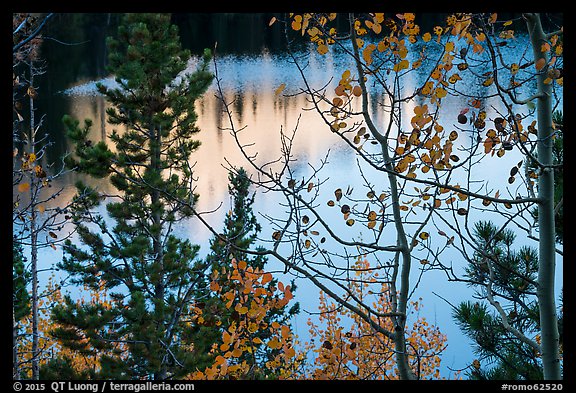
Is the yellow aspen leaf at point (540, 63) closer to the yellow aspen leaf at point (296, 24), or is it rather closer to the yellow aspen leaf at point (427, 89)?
the yellow aspen leaf at point (427, 89)

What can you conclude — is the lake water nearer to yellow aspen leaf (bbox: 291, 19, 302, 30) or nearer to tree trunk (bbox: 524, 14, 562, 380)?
yellow aspen leaf (bbox: 291, 19, 302, 30)

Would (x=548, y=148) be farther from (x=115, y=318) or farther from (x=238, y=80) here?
(x=238, y=80)

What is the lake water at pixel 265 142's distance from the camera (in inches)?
760

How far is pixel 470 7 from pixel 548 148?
0.77m

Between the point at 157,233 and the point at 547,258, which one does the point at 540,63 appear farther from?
the point at 157,233

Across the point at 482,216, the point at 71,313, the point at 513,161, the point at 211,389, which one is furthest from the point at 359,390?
the point at 513,161

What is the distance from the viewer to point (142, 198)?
12.6m

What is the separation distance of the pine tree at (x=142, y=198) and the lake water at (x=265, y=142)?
544 cm

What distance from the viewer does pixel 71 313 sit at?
13.6m

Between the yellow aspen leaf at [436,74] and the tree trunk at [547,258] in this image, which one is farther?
the yellow aspen leaf at [436,74]

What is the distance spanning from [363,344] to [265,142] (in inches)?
590

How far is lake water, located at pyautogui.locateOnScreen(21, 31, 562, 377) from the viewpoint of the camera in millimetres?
19297

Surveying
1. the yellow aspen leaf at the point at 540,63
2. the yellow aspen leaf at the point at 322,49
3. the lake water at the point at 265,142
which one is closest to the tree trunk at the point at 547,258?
the yellow aspen leaf at the point at 540,63

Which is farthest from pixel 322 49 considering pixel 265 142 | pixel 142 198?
pixel 265 142
